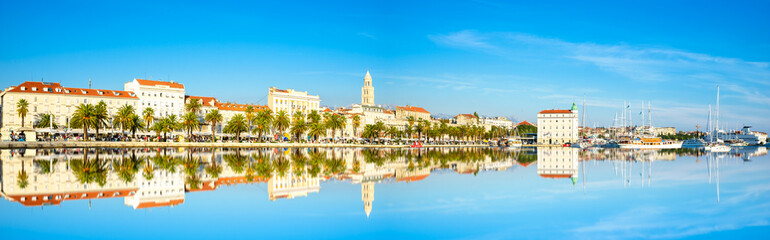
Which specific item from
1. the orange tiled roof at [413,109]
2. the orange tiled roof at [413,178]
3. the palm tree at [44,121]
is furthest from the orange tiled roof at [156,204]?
the orange tiled roof at [413,109]

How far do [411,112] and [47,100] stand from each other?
92894 millimetres

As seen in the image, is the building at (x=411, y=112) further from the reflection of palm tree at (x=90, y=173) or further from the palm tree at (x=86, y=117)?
the reflection of palm tree at (x=90, y=173)

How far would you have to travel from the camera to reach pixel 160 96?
76688 millimetres

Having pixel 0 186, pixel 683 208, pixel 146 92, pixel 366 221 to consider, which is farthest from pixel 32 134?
pixel 683 208

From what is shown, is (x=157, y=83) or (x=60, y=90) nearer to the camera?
(x=60, y=90)

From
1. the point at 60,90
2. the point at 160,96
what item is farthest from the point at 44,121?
the point at 160,96

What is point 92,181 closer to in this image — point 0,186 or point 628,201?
point 0,186

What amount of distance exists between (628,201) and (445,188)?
585 cm

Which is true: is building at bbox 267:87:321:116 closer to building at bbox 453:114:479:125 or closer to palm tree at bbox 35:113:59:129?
palm tree at bbox 35:113:59:129

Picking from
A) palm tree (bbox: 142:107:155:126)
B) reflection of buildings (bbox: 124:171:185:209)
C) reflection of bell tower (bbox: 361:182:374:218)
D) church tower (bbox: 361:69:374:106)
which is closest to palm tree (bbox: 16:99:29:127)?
palm tree (bbox: 142:107:155:126)

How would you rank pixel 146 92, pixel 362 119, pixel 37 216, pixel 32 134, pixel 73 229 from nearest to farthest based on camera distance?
pixel 73 229 < pixel 37 216 < pixel 32 134 < pixel 146 92 < pixel 362 119

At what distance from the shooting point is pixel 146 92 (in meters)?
75.4

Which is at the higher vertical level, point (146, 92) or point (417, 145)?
point (146, 92)

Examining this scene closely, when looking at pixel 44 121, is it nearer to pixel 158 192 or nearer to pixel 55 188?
pixel 55 188
